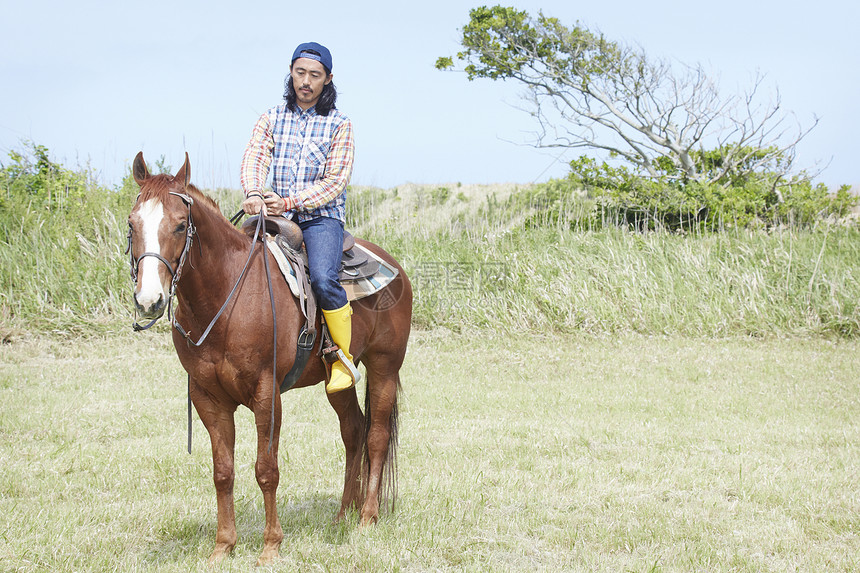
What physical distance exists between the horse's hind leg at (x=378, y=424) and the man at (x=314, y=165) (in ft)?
1.58

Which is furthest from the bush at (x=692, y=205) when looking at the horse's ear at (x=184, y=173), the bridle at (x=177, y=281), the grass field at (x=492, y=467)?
the horse's ear at (x=184, y=173)

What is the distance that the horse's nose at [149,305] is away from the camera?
115 inches

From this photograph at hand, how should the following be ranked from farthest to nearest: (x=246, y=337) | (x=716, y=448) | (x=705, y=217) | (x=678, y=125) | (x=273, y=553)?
1. (x=678, y=125)
2. (x=705, y=217)
3. (x=716, y=448)
4. (x=273, y=553)
5. (x=246, y=337)

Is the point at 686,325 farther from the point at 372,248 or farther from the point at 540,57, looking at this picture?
the point at 540,57

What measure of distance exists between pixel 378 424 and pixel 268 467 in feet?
3.30

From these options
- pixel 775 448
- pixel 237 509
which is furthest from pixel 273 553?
pixel 775 448

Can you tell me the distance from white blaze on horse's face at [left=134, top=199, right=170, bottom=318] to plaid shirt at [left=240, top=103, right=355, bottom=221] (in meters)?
1.10

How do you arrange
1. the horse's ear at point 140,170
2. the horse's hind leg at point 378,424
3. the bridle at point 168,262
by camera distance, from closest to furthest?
the bridle at point 168,262 < the horse's ear at point 140,170 < the horse's hind leg at point 378,424

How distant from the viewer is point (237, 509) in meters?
4.73

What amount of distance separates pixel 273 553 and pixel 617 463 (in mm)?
3050

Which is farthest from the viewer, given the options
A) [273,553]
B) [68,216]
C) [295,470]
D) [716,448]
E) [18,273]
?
[68,216]

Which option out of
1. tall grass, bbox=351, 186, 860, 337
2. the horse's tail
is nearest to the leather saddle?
the horse's tail

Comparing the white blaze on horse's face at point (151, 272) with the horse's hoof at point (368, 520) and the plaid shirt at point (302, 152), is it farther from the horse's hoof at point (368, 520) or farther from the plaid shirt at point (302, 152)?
the horse's hoof at point (368, 520)

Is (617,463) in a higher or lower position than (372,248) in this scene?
lower
